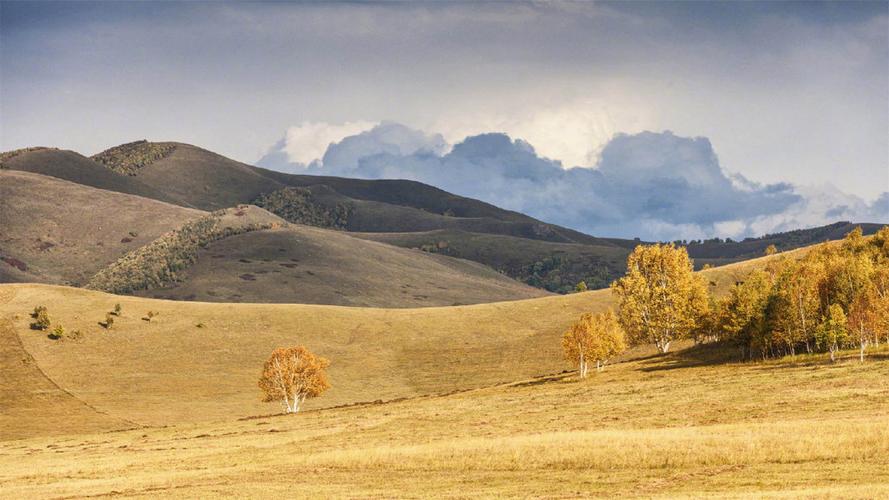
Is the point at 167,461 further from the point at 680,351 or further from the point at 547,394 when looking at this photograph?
the point at 680,351

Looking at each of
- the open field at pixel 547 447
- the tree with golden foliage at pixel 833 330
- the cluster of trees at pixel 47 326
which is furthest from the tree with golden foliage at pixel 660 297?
the cluster of trees at pixel 47 326

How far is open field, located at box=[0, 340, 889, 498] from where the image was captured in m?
45.7

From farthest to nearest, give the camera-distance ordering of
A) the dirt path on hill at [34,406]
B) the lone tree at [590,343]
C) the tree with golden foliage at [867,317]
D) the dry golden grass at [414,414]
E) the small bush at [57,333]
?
1. the small bush at [57,333]
2. the lone tree at [590,343]
3. the dirt path on hill at [34,406]
4. the tree with golden foliage at [867,317]
5. the dry golden grass at [414,414]

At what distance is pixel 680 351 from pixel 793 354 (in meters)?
22.9

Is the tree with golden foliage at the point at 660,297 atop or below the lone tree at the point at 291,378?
atop

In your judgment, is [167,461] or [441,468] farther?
[167,461]

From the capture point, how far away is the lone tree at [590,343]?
11212 centimetres

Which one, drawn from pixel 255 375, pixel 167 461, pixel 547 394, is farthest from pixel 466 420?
pixel 255 375

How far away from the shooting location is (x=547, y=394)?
9369 centimetres

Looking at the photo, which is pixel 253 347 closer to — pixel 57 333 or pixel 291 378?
pixel 57 333

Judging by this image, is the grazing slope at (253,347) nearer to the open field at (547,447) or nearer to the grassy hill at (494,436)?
the grassy hill at (494,436)

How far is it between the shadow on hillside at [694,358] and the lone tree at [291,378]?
37.0 meters

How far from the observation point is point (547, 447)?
55531mm

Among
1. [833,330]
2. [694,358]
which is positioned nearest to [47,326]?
[694,358]
